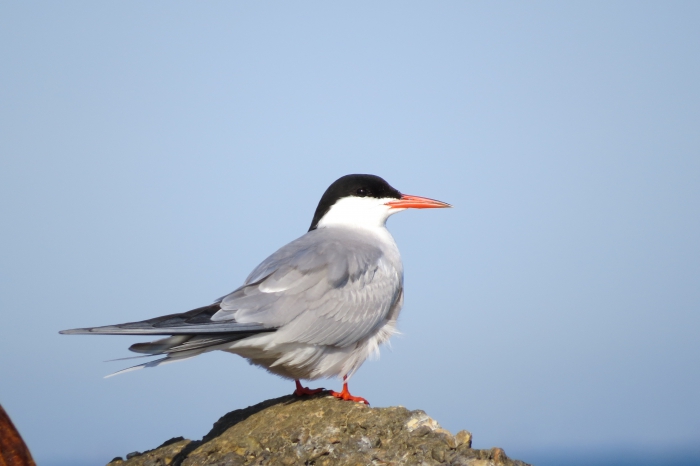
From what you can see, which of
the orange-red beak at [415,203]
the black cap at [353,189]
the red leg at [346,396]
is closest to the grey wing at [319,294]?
the red leg at [346,396]

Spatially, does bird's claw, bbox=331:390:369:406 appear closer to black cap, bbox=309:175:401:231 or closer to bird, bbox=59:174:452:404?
bird, bbox=59:174:452:404

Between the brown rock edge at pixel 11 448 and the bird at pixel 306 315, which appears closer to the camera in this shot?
the brown rock edge at pixel 11 448

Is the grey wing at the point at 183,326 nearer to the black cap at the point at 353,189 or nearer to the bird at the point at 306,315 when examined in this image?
the bird at the point at 306,315

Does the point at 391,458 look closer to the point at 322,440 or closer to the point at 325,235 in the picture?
the point at 322,440

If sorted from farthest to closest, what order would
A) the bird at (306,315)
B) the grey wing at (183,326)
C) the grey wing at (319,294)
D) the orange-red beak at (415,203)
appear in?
the orange-red beak at (415,203), the grey wing at (319,294), the bird at (306,315), the grey wing at (183,326)

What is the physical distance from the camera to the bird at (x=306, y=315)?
4957mm

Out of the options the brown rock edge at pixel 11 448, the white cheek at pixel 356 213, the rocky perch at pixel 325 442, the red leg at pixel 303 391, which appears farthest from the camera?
the white cheek at pixel 356 213

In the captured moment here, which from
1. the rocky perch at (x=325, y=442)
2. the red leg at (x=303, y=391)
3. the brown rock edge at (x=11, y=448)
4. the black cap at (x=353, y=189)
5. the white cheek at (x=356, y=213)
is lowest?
the rocky perch at (x=325, y=442)

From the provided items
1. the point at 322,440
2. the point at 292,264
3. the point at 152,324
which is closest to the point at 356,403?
the point at 322,440

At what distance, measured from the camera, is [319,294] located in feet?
18.5

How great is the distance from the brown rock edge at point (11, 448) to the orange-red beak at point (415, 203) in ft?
Answer: 14.4

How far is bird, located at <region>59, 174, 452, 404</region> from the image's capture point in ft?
16.3

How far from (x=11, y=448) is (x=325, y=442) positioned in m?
2.38

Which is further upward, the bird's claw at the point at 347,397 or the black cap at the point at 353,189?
the black cap at the point at 353,189
